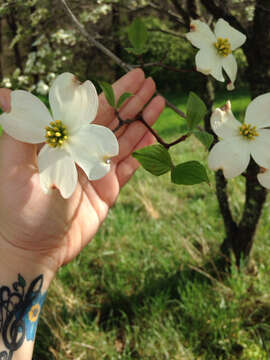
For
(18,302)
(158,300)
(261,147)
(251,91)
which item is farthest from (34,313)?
(251,91)

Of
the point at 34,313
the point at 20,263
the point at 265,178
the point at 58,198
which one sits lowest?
the point at 34,313

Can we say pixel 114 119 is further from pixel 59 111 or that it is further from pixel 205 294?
pixel 205 294

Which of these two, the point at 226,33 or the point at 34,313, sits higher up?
the point at 226,33

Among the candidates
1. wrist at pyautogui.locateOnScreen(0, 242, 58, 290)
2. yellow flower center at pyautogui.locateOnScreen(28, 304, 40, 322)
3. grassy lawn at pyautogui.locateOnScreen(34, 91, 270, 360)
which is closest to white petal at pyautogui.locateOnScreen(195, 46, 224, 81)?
grassy lawn at pyautogui.locateOnScreen(34, 91, 270, 360)

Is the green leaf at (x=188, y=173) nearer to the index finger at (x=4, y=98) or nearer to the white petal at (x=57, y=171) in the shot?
the white petal at (x=57, y=171)

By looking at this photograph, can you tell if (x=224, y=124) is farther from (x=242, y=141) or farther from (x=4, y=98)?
(x=4, y=98)

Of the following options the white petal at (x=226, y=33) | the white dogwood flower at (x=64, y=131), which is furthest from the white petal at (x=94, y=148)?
the white petal at (x=226, y=33)

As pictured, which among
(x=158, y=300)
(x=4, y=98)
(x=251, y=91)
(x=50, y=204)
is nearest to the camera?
(x=4, y=98)

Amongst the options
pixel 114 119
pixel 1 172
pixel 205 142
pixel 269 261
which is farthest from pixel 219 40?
pixel 269 261
